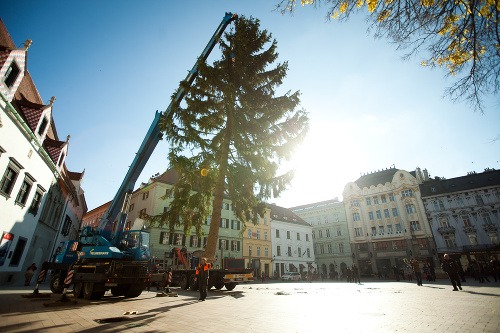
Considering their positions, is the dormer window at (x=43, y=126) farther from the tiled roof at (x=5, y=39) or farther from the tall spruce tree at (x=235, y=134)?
the tall spruce tree at (x=235, y=134)

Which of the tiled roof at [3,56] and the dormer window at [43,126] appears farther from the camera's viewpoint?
the dormer window at [43,126]

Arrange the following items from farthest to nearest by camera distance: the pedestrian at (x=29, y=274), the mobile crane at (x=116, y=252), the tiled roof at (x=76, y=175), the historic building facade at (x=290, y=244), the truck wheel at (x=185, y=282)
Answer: the historic building facade at (x=290, y=244), the tiled roof at (x=76, y=175), the pedestrian at (x=29, y=274), the truck wheel at (x=185, y=282), the mobile crane at (x=116, y=252)

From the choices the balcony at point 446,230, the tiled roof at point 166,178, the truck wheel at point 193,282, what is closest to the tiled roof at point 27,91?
the truck wheel at point 193,282

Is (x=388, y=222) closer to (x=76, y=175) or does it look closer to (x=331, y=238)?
(x=331, y=238)

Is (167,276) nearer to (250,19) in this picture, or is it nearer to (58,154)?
(58,154)

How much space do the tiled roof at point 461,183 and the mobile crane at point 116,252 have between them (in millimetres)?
44460

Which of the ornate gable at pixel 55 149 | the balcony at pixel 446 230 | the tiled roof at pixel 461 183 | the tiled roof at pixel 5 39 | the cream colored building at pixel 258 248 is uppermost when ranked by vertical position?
the tiled roof at pixel 461 183

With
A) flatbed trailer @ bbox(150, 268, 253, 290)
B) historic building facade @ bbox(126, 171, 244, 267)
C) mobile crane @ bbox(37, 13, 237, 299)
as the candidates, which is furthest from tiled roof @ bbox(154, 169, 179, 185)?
mobile crane @ bbox(37, 13, 237, 299)

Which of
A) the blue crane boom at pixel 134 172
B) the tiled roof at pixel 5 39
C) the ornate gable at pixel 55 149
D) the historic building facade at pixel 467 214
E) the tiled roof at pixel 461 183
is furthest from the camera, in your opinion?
the tiled roof at pixel 461 183

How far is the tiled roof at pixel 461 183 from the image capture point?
3772 cm

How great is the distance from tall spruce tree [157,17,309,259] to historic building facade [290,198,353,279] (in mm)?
40166

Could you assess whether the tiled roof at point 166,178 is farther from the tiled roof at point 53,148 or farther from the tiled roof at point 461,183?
the tiled roof at point 461,183

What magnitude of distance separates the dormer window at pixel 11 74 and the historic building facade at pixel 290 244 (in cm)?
4030

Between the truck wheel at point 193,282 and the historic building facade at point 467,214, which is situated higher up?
the historic building facade at point 467,214
